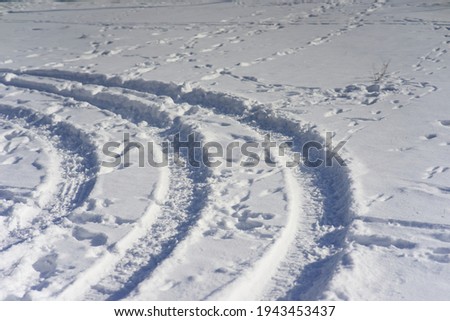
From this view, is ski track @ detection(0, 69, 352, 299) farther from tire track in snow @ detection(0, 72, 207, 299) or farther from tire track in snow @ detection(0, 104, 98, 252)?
tire track in snow @ detection(0, 104, 98, 252)

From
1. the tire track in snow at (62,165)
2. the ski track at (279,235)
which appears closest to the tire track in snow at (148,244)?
the ski track at (279,235)

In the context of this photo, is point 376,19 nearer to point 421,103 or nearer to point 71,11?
point 421,103

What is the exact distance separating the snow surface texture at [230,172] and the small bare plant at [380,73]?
0.09 ft

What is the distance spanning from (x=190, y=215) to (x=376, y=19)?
8.03m

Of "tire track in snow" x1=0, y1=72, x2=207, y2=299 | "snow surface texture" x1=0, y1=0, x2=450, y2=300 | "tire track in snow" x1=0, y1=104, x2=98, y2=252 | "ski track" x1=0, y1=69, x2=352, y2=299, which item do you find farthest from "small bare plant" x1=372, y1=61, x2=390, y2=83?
"tire track in snow" x1=0, y1=104, x2=98, y2=252

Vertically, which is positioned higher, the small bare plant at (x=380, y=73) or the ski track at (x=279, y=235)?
the small bare plant at (x=380, y=73)

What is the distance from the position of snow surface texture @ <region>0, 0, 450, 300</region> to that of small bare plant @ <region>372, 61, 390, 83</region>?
0.09ft

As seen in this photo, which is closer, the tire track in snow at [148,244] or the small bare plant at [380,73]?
the tire track in snow at [148,244]

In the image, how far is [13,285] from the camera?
3980 millimetres

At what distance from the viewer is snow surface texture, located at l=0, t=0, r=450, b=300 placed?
404cm

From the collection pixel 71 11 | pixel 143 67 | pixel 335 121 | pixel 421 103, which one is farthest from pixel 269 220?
pixel 71 11

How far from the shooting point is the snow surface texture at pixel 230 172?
4.04 metres

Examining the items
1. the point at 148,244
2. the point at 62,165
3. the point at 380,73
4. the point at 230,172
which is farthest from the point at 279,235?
the point at 380,73

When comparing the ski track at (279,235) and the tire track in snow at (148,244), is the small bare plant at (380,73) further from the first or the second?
the tire track in snow at (148,244)
